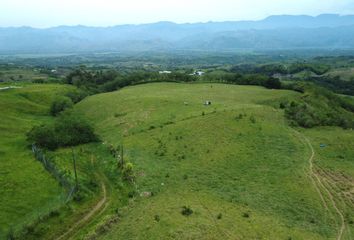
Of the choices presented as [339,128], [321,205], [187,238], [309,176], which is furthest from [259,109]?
[187,238]

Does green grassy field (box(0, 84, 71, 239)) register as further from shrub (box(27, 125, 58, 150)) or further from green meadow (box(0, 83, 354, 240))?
shrub (box(27, 125, 58, 150))

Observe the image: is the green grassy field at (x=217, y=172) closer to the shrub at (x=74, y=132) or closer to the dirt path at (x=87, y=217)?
the dirt path at (x=87, y=217)

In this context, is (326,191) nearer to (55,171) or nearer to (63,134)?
(55,171)

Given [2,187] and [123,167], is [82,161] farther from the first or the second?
[2,187]

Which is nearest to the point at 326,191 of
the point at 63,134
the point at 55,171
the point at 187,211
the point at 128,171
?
the point at 187,211

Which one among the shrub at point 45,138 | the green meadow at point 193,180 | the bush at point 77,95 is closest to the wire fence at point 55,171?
the green meadow at point 193,180

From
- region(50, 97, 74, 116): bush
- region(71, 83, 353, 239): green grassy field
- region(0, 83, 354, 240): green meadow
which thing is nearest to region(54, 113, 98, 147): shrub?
region(0, 83, 354, 240): green meadow
